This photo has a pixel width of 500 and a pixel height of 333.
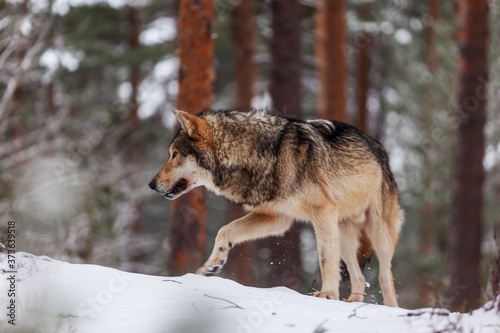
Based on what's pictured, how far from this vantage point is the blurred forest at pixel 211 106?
12547mm

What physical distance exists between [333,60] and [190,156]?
38.2 feet

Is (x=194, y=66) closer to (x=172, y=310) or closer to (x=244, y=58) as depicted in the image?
(x=172, y=310)

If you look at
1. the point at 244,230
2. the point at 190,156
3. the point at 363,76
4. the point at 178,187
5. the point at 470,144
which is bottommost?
the point at 470,144

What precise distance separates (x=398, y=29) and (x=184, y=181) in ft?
64.0

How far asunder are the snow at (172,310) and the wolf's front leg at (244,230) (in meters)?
0.90

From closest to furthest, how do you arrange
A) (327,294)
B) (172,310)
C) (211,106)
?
(172,310) < (327,294) < (211,106)

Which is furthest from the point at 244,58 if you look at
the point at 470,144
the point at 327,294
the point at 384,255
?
the point at 327,294

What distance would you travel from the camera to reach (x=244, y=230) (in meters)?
6.00

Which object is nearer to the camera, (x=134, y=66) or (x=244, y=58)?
(x=244, y=58)

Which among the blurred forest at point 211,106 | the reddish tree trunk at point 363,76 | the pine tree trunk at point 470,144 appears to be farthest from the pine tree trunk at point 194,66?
the reddish tree trunk at point 363,76

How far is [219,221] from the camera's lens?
23547mm

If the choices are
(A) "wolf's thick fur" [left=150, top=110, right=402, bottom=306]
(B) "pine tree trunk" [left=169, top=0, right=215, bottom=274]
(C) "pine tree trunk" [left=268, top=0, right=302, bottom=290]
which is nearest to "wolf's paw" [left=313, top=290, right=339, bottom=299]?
(A) "wolf's thick fur" [left=150, top=110, right=402, bottom=306]

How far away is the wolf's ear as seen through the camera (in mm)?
5844

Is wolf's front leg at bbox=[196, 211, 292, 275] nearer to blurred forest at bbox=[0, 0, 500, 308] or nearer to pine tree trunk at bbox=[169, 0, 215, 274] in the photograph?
pine tree trunk at bbox=[169, 0, 215, 274]
